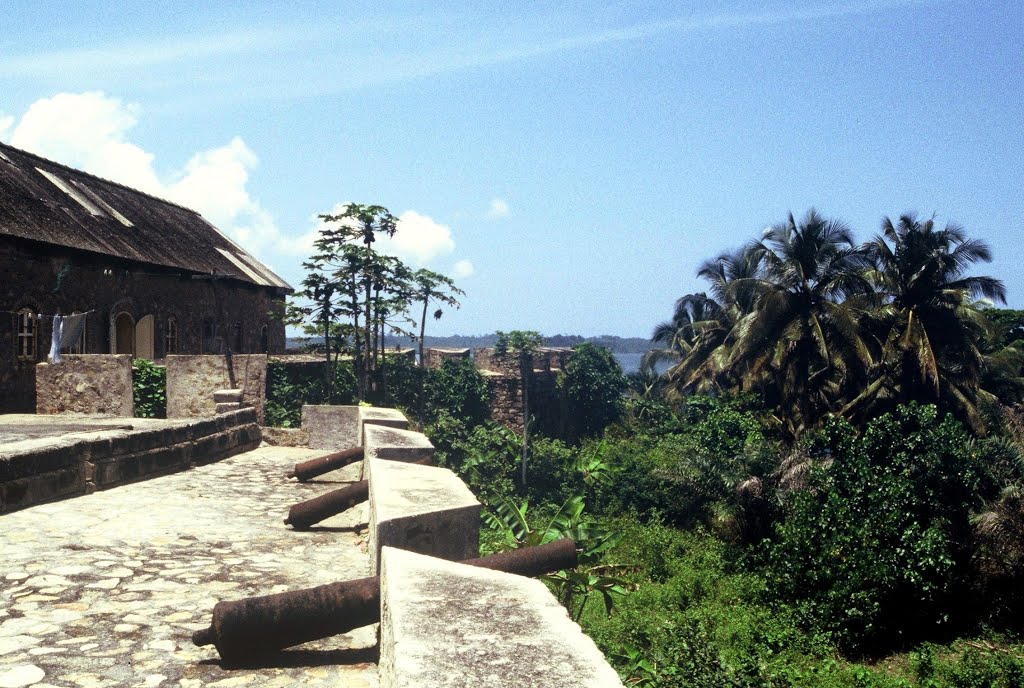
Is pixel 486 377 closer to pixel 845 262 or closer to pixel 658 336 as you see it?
pixel 658 336

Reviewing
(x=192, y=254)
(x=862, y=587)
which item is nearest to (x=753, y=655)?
(x=862, y=587)

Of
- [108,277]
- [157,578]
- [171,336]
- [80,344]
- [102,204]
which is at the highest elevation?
[102,204]

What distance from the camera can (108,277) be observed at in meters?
20.0

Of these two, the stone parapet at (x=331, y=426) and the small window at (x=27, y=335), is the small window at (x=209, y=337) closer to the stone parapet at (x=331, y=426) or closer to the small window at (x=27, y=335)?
the small window at (x=27, y=335)

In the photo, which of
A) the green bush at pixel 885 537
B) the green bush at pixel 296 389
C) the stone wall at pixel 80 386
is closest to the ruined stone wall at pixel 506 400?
the green bush at pixel 296 389

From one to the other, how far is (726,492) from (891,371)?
20.5ft

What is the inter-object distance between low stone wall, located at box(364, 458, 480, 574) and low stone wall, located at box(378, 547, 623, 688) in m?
0.99

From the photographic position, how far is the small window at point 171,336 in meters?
23.0

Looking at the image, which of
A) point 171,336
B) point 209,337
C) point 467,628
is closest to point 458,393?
point 209,337

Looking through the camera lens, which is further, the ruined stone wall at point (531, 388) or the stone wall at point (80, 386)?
the ruined stone wall at point (531, 388)

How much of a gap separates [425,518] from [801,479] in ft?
55.7

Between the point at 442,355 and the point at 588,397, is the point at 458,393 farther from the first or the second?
the point at 588,397

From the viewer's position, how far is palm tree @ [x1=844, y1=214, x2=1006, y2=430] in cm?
2284

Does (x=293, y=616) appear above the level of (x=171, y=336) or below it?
below
